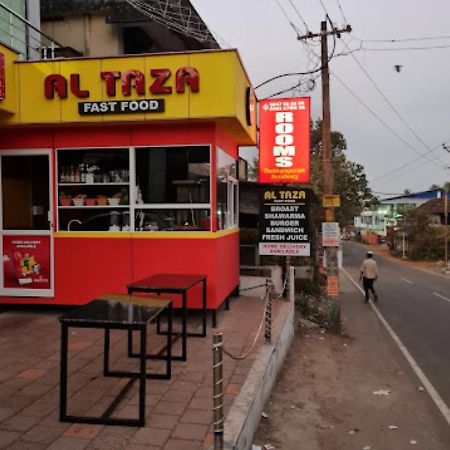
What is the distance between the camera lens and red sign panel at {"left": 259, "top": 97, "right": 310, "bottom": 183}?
37.9 feet

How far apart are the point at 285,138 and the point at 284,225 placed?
2.07 meters

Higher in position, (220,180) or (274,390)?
(220,180)

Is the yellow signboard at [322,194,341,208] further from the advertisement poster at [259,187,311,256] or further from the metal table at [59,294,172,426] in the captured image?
the metal table at [59,294,172,426]

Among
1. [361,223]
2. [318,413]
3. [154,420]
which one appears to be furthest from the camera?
[361,223]

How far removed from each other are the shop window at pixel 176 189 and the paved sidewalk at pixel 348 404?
9.31ft

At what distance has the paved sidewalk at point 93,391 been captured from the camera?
13.3ft

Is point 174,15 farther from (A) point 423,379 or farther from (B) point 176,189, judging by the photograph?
(A) point 423,379

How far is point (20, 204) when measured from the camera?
860 cm

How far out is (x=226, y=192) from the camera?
959 centimetres

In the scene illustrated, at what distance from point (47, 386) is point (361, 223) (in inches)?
4991

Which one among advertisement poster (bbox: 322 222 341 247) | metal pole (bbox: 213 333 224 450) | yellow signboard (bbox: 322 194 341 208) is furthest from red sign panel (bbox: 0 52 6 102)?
advertisement poster (bbox: 322 222 341 247)

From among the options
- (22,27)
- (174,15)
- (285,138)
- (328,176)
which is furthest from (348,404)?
(174,15)

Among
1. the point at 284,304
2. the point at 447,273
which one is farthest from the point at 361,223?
the point at 284,304

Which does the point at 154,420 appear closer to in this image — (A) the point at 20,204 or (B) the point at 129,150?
(B) the point at 129,150
